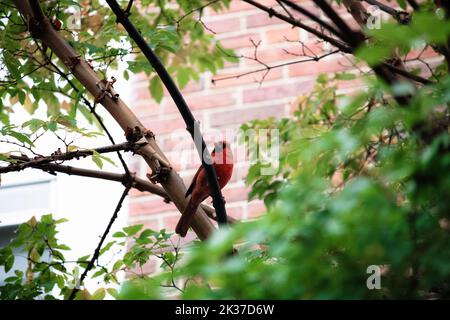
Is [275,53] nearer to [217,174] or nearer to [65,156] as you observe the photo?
[217,174]

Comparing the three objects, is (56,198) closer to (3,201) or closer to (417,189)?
(3,201)

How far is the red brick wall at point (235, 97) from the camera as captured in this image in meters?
3.29

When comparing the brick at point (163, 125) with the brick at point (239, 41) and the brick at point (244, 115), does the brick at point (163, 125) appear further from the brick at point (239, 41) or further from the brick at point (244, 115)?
the brick at point (239, 41)

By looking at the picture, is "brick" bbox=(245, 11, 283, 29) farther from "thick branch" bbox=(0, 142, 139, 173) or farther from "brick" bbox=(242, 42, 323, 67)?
"thick branch" bbox=(0, 142, 139, 173)

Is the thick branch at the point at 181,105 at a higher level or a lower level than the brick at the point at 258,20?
lower

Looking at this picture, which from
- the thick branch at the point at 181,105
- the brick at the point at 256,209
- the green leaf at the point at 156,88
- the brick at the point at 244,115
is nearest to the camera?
the thick branch at the point at 181,105

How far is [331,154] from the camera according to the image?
1.03m

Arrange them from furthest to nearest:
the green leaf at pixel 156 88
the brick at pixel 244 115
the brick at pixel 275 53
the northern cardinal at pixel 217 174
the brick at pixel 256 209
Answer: the brick at pixel 275 53 → the brick at pixel 244 115 → the brick at pixel 256 209 → the green leaf at pixel 156 88 → the northern cardinal at pixel 217 174

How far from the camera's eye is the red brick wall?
10.8 ft

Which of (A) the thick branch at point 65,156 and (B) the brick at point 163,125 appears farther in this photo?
(B) the brick at point 163,125

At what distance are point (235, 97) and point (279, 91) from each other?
0.23 meters

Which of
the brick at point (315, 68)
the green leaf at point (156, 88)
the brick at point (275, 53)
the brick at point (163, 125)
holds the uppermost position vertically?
the brick at point (275, 53)

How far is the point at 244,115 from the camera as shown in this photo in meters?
3.42

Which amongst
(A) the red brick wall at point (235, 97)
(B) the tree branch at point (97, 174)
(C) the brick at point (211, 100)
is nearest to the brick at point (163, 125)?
(A) the red brick wall at point (235, 97)
